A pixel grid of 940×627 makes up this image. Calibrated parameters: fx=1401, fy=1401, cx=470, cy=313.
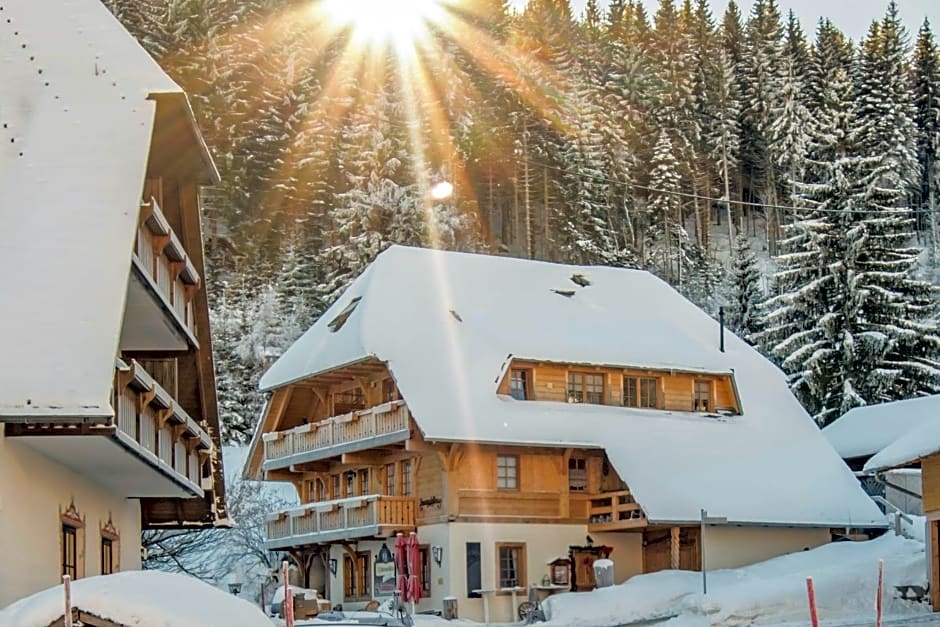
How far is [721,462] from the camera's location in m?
39.2

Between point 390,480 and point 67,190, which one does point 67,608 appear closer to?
point 67,190

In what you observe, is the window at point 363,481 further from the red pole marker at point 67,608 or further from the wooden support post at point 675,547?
the red pole marker at point 67,608

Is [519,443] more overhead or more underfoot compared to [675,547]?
more overhead

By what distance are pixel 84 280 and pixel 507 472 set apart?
75.9ft

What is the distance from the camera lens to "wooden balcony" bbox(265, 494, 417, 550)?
3725 cm

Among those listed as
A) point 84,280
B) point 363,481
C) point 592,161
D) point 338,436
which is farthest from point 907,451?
point 592,161

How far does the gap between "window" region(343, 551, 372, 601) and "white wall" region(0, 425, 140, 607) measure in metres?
19.8

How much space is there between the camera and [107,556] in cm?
2198

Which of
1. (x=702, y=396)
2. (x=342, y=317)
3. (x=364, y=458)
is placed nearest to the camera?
(x=364, y=458)

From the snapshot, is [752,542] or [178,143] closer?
[178,143]

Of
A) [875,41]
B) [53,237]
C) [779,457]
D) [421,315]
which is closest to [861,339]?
[779,457]

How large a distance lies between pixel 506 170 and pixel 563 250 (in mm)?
7499

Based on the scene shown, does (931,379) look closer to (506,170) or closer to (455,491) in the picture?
(455,491)

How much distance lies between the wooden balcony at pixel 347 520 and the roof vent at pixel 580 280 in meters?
10.9
